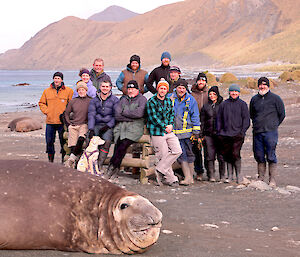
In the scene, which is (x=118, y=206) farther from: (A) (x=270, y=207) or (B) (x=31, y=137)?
(B) (x=31, y=137)

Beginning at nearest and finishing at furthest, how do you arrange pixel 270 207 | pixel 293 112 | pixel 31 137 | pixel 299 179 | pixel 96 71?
pixel 270 207 → pixel 299 179 → pixel 96 71 → pixel 31 137 → pixel 293 112

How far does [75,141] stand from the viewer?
8125 millimetres

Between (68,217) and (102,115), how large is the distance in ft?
11.9

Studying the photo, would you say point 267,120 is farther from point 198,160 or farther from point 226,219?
point 226,219

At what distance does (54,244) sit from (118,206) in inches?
28.5

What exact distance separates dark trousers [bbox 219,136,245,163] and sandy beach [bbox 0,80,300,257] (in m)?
0.57

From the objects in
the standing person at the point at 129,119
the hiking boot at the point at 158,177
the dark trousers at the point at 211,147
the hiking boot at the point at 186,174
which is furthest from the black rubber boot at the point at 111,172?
the dark trousers at the point at 211,147

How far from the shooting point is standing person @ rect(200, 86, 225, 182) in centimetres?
820

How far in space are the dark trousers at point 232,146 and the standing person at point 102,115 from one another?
2.03 meters

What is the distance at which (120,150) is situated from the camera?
7789 millimetres

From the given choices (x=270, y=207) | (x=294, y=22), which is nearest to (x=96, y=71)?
(x=270, y=207)

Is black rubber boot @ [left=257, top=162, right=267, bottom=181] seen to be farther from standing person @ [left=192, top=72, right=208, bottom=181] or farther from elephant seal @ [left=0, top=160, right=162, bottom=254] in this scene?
elephant seal @ [left=0, top=160, right=162, bottom=254]

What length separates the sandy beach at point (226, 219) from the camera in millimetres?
4574

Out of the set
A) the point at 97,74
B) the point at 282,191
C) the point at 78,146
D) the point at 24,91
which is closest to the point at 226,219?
the point at 282,191
